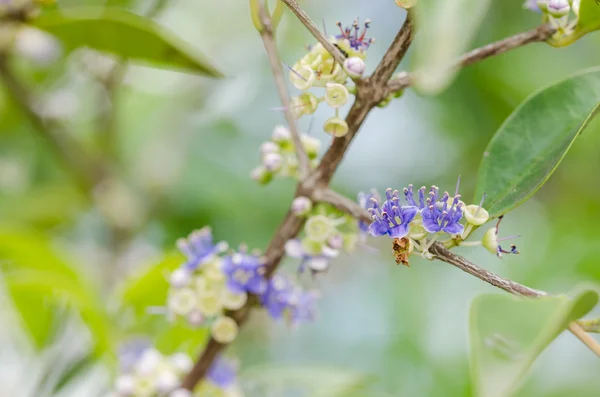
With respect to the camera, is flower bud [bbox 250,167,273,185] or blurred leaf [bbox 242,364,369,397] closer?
flower bud [bbox 250,167,273,185]

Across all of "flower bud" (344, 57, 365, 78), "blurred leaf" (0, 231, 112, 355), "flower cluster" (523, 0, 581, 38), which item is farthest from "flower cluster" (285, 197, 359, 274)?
"blurred leaf" (0, 231, 112, 355)

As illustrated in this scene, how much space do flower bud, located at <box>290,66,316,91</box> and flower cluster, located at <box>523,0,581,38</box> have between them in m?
0.19

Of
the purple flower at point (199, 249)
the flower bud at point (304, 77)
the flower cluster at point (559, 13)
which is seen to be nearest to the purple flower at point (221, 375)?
the purple flower at point (199, 249)

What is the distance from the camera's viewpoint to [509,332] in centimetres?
43

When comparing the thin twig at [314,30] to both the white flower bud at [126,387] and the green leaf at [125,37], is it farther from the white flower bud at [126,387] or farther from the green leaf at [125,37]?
the white flower bud at [126,387]

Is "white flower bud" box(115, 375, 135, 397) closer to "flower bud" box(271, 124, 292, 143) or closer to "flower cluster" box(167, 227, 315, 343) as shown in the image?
"flower cluster" box(167, 227, 315, 343)

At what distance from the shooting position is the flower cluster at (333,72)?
0.55m

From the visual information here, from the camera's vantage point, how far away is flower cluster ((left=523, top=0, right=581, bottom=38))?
55cm

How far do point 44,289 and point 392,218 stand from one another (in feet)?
2.01

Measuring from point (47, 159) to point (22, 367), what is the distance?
60 cm

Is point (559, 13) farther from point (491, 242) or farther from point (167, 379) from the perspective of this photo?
point (167, 379)

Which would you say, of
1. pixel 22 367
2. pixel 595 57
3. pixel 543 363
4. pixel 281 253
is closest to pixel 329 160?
pixel 281 253

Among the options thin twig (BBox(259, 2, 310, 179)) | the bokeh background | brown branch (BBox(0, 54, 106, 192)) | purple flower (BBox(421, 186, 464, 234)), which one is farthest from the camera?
the bokeh background


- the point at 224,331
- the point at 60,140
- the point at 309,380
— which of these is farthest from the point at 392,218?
the point at 60,140
